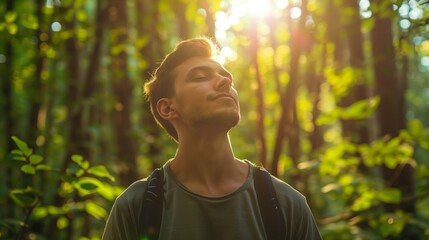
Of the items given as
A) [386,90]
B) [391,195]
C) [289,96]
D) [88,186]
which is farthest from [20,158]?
[386,90]

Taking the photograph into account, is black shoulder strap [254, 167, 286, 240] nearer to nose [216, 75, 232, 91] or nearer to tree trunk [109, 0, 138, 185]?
nose [216, 75, 232, 91]

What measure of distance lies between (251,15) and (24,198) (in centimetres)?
285

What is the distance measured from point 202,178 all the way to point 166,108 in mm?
482

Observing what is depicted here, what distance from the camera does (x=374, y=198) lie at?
4.51m

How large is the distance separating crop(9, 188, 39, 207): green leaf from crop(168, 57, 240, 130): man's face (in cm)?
110

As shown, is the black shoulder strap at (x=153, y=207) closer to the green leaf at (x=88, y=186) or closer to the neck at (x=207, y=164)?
the neck at (x=207, y=164)

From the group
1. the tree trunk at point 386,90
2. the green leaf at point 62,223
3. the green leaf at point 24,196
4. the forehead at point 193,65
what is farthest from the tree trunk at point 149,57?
the forehead at point 193,65

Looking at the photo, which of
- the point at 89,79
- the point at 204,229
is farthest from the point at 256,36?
the point at 204,229

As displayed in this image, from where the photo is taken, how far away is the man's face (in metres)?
2.74

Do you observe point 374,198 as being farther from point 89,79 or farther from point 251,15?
point 89,79

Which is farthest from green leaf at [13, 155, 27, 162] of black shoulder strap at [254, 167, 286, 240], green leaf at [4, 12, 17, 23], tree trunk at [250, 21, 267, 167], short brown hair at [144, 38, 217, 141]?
tree trunk at [250, 21, 267, 167]

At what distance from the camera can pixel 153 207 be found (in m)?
2.57

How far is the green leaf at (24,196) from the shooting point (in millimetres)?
3143

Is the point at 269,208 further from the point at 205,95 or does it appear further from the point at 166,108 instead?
the point at 166,108
